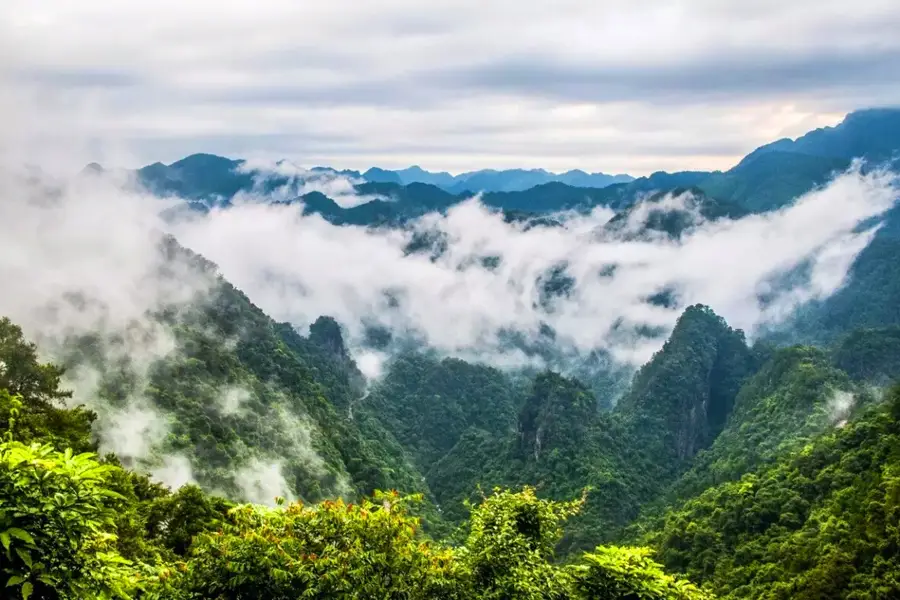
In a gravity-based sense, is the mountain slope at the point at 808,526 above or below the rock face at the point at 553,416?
above

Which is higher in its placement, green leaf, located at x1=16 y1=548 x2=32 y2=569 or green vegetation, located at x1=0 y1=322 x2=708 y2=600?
green leaf, located at x1=16 y1=548 x2=32 y2=569

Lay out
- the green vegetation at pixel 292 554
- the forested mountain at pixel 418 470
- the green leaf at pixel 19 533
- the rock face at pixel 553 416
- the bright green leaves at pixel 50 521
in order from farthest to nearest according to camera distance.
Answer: the rock face at pixel 553 416
the forested mountain at pixel 418 470
the green vegetation at pixel 292 554
the bright green leaves at pixel 50 521
the green leaf at pixel 19 533

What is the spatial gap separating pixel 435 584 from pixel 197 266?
105038 millimetres

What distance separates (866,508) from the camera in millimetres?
43969

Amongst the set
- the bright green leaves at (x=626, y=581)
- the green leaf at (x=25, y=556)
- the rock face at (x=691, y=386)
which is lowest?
the rock face at (x=691, y=386)

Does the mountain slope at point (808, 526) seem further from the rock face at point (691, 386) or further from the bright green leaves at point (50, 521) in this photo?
the rock face at point (691, 386)

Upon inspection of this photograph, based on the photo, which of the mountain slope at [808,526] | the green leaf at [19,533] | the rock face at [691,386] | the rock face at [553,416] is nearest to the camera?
the green leaf at [19,533]

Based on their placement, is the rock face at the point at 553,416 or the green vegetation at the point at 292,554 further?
the rock face at the point at 553,416

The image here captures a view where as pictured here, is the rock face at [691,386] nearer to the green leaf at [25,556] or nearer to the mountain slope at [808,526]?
the mountain slope at [808,526]

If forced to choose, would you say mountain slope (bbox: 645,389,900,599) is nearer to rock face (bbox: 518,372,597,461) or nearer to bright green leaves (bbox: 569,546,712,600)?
bright green leaves (bbox: 569,546,712,600)

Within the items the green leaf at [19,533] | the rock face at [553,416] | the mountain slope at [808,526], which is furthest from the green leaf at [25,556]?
the rock face at [553,416]

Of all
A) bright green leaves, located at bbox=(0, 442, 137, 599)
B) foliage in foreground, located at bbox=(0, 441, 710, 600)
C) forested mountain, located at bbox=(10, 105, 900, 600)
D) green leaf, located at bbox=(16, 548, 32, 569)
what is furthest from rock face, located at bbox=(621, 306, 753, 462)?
green leaf, located at bbox=(16, 548, 32, 569)

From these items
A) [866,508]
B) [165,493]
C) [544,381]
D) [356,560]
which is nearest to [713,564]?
[866,508]

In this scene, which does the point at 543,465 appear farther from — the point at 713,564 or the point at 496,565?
the point at 496,565
